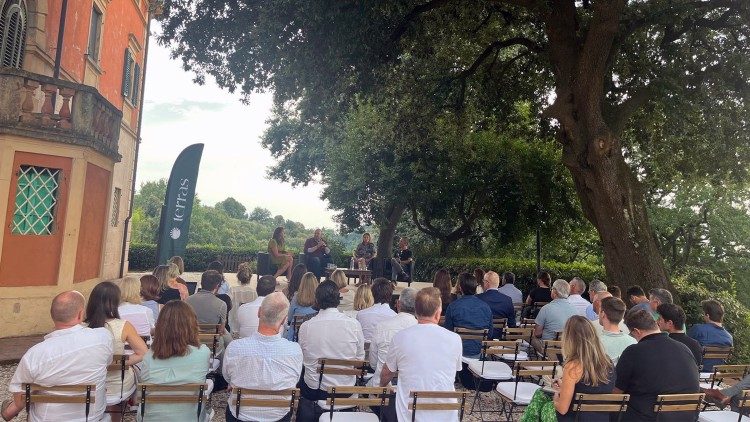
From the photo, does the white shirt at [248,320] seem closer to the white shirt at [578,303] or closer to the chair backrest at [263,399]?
the chair backrest at [263,399]

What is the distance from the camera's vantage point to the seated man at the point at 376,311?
5773 millimetres

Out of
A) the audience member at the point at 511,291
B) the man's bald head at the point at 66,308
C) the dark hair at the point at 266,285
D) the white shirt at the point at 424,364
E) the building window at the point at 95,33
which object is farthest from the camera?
the building window at the point at 95,33

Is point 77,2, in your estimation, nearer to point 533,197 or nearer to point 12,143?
point 12,143

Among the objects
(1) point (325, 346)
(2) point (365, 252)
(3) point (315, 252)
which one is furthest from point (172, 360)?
(2) point (365, 252)

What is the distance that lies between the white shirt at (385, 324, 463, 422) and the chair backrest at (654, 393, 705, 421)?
1.51 m

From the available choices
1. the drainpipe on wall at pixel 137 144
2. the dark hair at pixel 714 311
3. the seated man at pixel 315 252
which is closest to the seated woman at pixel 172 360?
the dark hair at pixel 714 311

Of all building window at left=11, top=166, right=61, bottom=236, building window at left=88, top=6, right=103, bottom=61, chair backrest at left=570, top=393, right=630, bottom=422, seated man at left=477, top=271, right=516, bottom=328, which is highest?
building window at left=88, top=6, right=103, bottom=61

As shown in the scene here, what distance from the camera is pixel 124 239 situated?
1755 cm

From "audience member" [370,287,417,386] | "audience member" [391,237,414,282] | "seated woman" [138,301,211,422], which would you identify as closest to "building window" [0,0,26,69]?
"seated woman" [138,301,211,422]

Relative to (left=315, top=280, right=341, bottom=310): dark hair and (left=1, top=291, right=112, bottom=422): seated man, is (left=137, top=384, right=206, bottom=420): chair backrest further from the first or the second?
(left=315, top=280, right=341, bottom=310): dark hair

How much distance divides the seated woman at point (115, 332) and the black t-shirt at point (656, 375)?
12.7ft

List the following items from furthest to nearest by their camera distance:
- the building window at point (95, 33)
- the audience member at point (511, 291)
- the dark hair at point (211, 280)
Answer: the building window at point (95, 33), the audience member at point (511, 291), the dark hair at point (211, 280)

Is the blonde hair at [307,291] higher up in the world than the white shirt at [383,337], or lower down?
higher up

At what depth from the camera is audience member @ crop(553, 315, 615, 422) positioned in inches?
144
